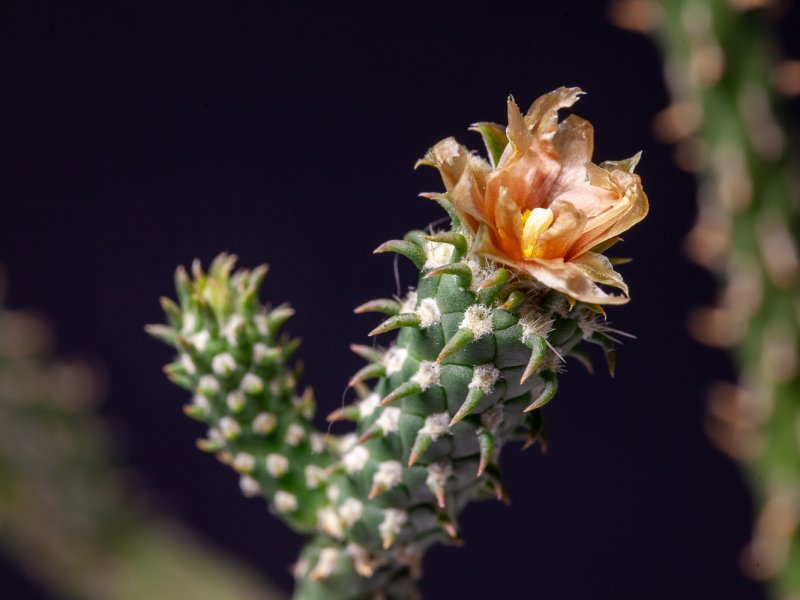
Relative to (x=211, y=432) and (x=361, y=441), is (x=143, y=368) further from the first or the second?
(x=361, y=441)

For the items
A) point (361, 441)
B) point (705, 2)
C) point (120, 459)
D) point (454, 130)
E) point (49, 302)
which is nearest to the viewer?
point (361, 441)

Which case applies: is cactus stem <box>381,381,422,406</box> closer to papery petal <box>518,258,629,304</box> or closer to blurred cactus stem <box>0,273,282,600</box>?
papery petal <box>518,258,629,304</box>

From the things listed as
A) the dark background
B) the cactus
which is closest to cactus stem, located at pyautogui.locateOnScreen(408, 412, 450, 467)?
the cactus

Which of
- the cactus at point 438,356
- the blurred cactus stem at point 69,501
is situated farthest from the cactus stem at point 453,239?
the blurred cactus stem at point 69,501

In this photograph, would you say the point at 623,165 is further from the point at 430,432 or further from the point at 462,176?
the point at 430,432

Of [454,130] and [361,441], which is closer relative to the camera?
[361,441]

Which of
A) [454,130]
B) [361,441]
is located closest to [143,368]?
[454,130]

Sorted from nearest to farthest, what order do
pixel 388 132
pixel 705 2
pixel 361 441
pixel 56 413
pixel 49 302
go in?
pixel 361 441 < pixel 705 2 < pixel 56 413 < pixel 388 132 < pixel 49 302
